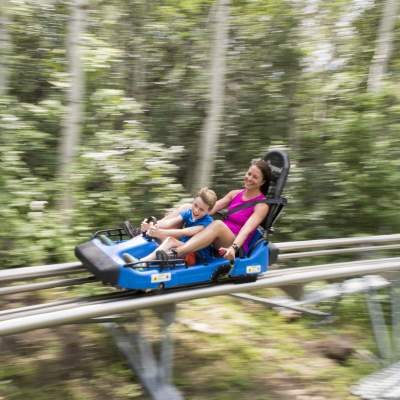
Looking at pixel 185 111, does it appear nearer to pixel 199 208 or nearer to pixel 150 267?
pixel 199 208

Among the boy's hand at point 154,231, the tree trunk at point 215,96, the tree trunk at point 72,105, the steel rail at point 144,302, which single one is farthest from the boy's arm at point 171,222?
the tree trunk at point 215,96

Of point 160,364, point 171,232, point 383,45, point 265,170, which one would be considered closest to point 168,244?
point 171,232

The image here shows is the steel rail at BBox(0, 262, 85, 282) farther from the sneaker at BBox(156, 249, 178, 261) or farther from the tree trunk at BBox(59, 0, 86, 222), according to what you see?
the tree trunk at BBox(59, 0, 86, 222)

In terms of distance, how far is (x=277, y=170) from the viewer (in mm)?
4609

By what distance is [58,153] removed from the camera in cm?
687

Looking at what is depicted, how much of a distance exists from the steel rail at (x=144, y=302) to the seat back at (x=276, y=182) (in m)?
0.50

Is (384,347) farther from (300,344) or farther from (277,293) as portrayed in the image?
(277,293)

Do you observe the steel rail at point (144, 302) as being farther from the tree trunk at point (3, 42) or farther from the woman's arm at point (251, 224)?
the tree trunk at point (3, 42)

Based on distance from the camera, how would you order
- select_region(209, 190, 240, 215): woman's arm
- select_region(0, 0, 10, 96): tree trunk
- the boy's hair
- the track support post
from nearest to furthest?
the track support post < the boy's hair < select_region(209, 190, 240, 215): woman's arm < select_region(0, 0, 10, 96): tree trunk

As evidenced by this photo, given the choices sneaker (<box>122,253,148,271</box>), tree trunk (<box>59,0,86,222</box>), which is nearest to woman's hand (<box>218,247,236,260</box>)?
sneaker (<box>122,253,148,271</box>)

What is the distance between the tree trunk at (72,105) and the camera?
6238mm

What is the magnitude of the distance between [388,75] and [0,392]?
8.57 metres

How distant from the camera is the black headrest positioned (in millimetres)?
4445

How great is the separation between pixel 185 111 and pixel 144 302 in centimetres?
620
